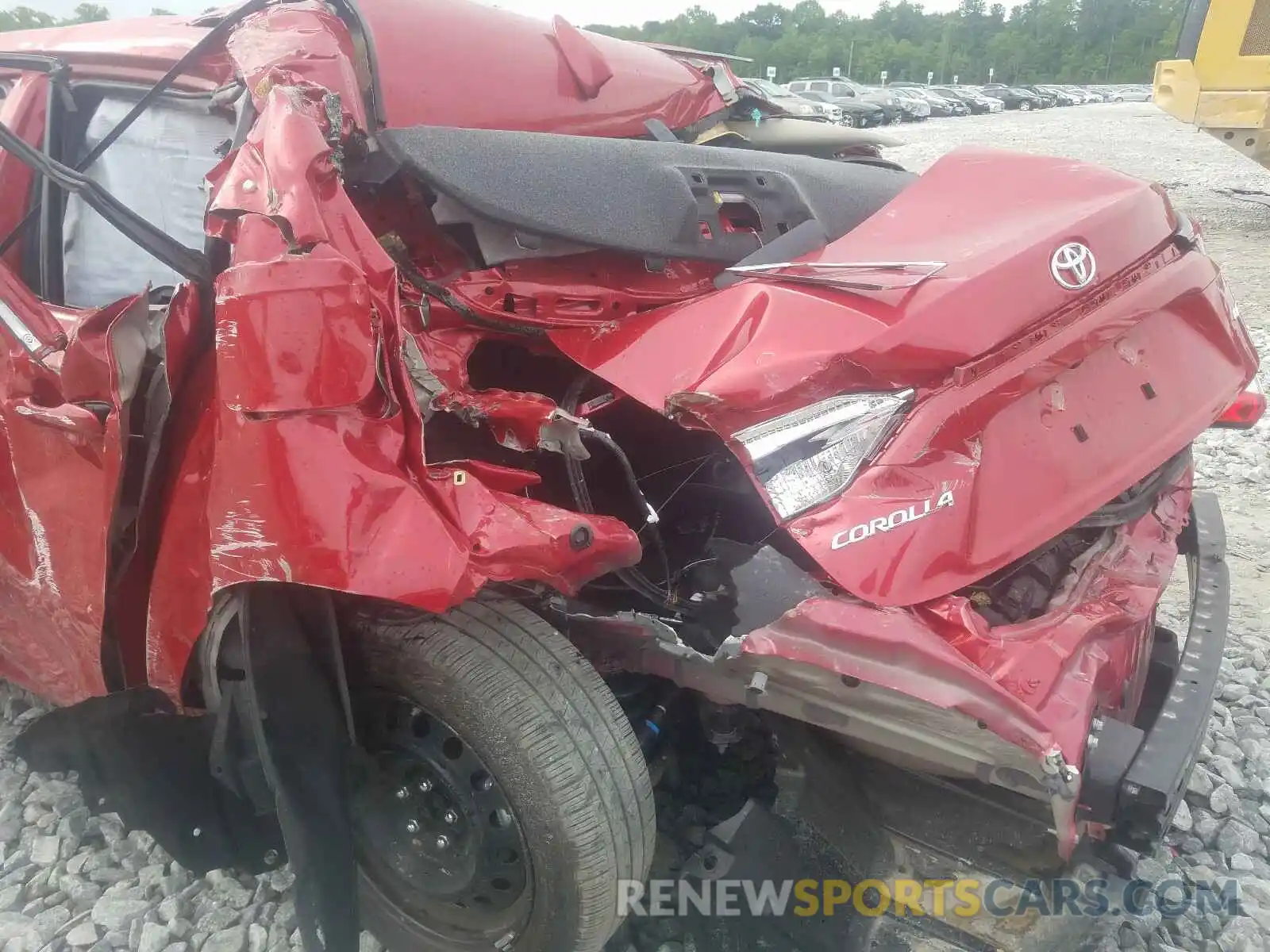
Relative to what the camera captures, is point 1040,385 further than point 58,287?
No

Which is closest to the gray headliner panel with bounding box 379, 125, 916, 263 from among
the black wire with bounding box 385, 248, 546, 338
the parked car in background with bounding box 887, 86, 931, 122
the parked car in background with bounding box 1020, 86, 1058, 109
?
the black wire with bounding box 385, 248, 546, 338

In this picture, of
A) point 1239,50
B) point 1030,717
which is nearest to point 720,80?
point 1030,717

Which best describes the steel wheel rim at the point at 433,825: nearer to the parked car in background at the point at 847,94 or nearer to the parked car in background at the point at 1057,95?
the parked car in background at the point at 847,94

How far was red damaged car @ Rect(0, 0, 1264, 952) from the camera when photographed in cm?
160

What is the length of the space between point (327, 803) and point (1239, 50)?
10949mm

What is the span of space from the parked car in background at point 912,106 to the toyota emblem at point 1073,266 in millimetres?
34418

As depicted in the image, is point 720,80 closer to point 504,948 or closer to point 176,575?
point 176,575

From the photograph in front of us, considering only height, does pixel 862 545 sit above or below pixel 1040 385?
below

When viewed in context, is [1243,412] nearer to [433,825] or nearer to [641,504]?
[641,504]

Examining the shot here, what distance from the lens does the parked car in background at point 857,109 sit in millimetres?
28531

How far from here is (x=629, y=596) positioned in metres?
2.07

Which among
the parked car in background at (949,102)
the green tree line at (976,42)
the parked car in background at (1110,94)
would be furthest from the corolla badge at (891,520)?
the green tree line at (976,42)

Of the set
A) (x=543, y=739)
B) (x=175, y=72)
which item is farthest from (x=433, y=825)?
(x=175, y=72)

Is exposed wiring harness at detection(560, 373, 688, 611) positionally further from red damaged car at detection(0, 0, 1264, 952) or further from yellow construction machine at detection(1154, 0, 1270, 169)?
yellow construction machine at detection(1154, 0, 1270, 169)
